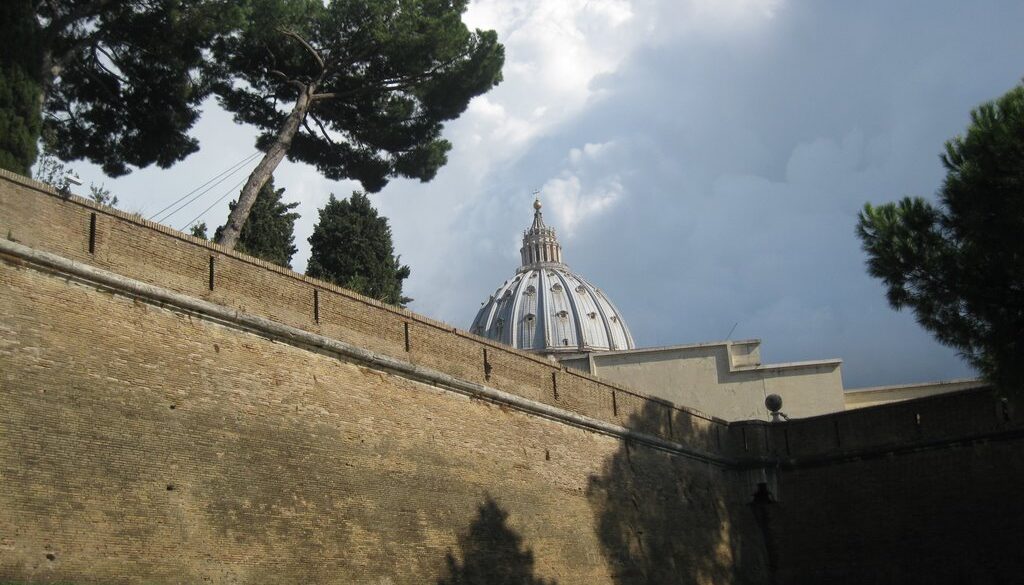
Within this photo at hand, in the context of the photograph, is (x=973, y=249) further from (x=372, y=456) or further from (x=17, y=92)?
(x=17, y=92)

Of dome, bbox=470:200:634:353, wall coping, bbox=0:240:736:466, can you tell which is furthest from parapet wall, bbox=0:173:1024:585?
dome, bbox=470:200:634:353

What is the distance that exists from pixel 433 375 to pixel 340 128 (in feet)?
24.4

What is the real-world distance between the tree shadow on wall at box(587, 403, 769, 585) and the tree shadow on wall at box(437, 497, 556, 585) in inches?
76.3

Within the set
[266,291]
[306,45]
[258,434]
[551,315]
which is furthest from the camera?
[551,315]

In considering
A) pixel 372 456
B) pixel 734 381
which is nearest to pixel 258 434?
pixel 372 456

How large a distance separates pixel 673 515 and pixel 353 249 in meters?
11.5

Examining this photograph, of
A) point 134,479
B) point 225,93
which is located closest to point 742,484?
point 225,93

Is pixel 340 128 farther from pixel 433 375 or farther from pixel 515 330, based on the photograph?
pixel 515 330

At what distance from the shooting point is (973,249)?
12.9 metres

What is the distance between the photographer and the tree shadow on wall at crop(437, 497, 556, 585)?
537 inches

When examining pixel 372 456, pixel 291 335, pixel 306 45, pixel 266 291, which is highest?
pixel 306 45

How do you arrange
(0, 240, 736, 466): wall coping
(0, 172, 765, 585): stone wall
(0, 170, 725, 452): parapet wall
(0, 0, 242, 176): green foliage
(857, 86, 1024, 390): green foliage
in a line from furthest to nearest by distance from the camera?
(0, 0, 242, 176): green foliage, (857, 86, 1024, 390): green foliage, (0, 170, 725, 452): parapet wall, (0, 240, 736, 466): wall coping, (0, 172, 765, 585): stone wall

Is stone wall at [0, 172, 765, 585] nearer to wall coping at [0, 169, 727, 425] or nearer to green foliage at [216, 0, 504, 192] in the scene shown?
wall coping at [0, 169, 727, 425]

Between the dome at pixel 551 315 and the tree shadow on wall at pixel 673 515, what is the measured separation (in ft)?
177
